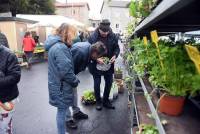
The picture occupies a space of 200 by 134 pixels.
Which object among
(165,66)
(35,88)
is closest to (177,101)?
(165,66)

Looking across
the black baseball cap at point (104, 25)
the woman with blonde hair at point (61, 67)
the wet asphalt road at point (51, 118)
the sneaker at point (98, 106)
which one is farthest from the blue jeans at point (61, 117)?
the black baseball cap at point (104, 25)

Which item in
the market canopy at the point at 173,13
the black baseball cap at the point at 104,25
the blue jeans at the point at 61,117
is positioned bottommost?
the blue jeans at the point at 61,117

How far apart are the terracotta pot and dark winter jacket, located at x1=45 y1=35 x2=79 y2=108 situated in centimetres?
210

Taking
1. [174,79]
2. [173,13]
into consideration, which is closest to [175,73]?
[174,79]

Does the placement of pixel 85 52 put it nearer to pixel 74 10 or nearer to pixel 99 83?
pixel 99 83

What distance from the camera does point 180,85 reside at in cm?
178

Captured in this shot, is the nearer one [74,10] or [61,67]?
[61,67]

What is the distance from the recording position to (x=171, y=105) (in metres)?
1.89

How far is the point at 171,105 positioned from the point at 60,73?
2.26 meters

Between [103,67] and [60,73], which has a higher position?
[60,73]

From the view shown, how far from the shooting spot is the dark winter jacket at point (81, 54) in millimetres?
4184

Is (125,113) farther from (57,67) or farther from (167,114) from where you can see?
(167,114)

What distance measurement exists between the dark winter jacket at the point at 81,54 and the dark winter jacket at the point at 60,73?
0.27 m

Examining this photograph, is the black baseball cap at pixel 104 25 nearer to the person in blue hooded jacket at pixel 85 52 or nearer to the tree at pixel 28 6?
the person in blue hooded jacket at pixel 85 52
